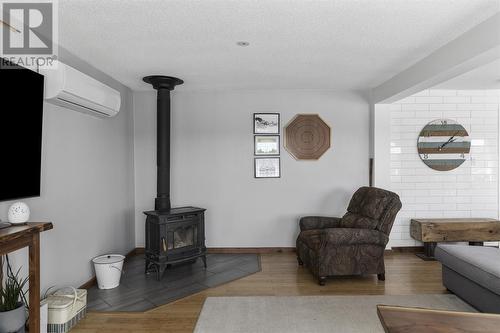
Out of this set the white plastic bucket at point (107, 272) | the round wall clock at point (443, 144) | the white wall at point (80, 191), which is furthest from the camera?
the round wall clock at point (443, 144)

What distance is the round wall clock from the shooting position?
15.3ft

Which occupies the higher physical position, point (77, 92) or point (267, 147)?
point (77, 92)

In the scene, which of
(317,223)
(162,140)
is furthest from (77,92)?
(317,223)

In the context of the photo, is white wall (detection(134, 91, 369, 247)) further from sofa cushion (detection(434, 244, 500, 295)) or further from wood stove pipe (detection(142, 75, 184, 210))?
sofa cushion (detection(434, 244, 500, 295))

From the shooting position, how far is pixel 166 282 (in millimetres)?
3551

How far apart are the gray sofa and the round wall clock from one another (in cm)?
177

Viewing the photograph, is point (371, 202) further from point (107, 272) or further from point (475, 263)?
point (107, 272)

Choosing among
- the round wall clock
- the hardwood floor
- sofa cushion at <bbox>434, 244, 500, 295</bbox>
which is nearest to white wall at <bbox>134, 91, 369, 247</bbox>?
the hardwood floor

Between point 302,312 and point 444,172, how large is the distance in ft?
10.6

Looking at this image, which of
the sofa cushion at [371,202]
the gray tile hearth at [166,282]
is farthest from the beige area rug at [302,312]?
the sofa cushion at [371,202]

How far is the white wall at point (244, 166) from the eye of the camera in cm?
473

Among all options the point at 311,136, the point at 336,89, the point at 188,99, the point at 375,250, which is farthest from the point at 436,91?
the point at 188,99

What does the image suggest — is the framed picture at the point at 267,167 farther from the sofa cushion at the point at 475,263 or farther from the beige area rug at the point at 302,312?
the sofa cushion at the point at 475,263

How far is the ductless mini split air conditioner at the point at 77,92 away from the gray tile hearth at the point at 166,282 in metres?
1.84
